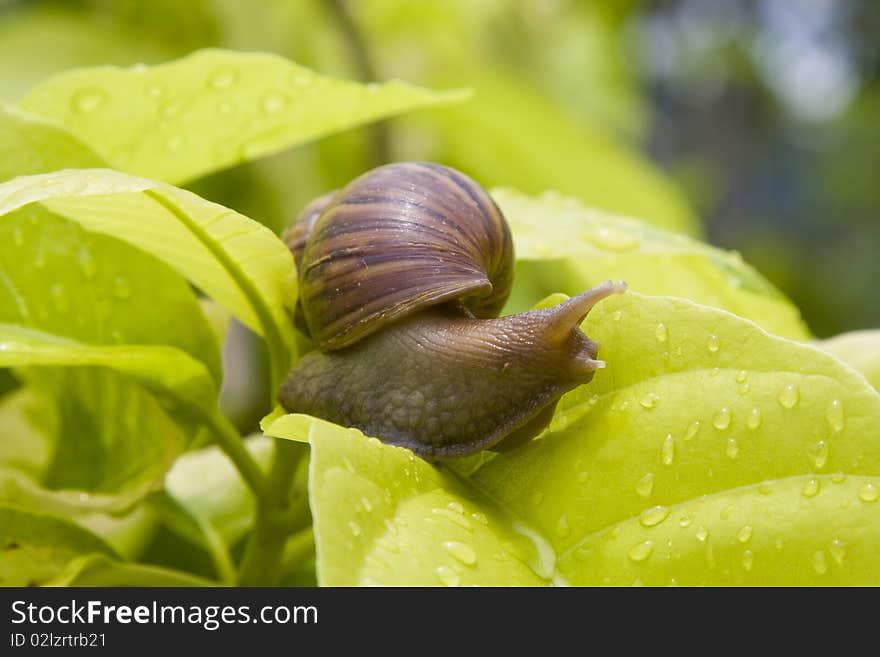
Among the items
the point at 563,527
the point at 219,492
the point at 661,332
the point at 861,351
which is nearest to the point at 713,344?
the point at 661,332

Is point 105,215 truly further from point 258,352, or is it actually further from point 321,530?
point 258,352

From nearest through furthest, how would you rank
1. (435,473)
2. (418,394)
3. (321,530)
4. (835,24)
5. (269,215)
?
(321,530) → (435,473) → (418,394) → (269,215) → (835,24)

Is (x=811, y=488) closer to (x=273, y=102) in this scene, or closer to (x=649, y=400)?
(x=649, y=400)

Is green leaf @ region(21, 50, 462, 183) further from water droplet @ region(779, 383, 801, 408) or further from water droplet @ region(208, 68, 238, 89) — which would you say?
water droplet @ region(779, 383, 801, 408)

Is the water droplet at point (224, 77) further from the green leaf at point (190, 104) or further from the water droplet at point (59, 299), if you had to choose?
the water droplet at point (59, 299)
